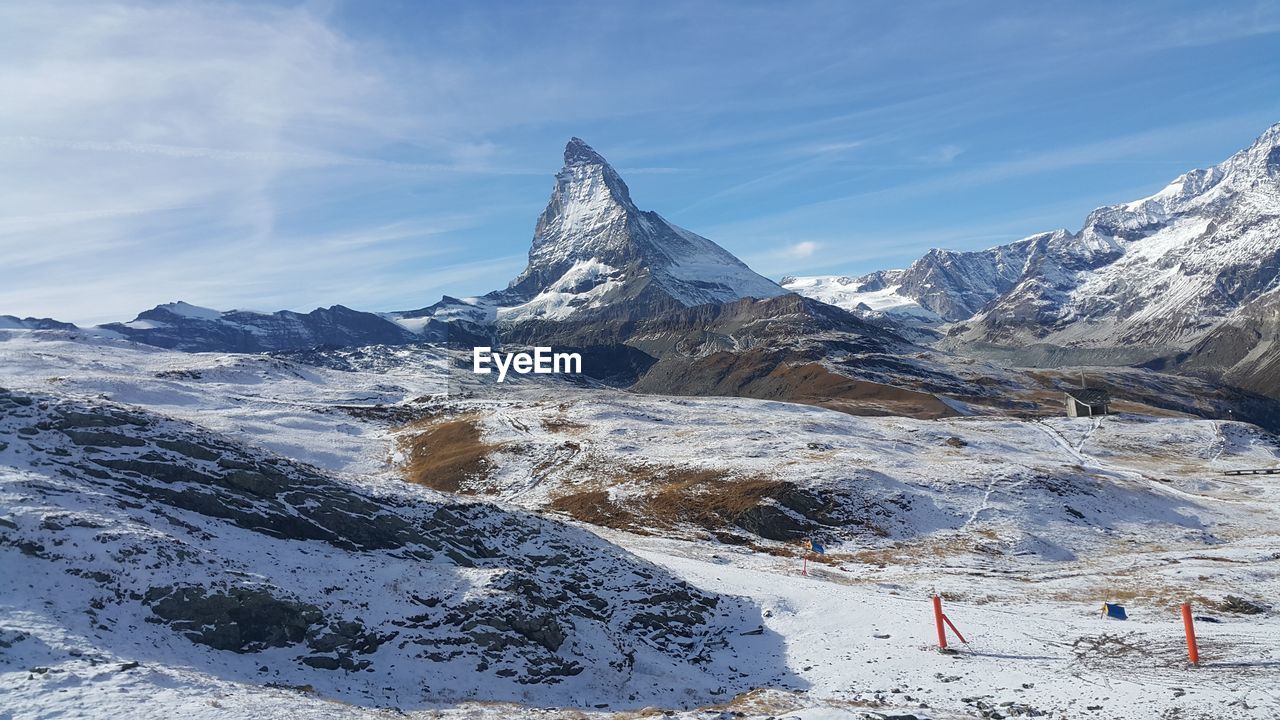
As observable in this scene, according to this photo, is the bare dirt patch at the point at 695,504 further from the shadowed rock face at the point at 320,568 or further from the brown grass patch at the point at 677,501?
the shadowed rock face at the point at 320,568

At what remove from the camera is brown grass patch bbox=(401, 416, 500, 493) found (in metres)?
73.5

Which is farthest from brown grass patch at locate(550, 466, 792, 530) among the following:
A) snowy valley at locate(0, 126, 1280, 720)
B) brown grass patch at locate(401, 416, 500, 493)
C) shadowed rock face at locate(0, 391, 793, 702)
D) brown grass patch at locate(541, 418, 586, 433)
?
brown grass patch at locate(541, 418, 586, 433)

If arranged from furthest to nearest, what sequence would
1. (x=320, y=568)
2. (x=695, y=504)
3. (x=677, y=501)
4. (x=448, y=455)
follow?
(x=448, y=455) → (x=677, y=501) → (x=695, y=504) → (x=320, y=568)

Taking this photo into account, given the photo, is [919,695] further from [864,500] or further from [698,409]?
[698,409]

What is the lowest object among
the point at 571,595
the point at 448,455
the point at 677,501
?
the point at 677,501

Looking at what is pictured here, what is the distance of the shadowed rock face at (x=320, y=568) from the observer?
22.2 metres

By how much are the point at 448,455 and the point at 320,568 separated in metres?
58.1

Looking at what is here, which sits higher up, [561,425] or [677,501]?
[561,425]

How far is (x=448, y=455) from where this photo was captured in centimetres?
8356

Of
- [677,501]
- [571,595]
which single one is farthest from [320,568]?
[677,501]

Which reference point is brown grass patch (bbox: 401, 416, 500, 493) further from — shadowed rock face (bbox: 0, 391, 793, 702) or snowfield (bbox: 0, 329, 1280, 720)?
shadowed rock face (bbox: 0, 391, 793, 702)

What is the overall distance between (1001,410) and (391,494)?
521 feet

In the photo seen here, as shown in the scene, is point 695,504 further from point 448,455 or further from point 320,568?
point 448,455

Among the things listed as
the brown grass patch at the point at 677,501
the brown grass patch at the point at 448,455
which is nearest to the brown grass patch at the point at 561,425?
the brown grass patch at the point at 448,455
